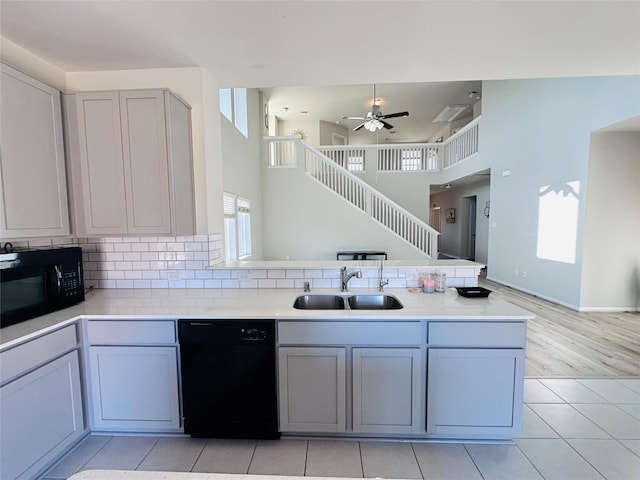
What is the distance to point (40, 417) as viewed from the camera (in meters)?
1.64

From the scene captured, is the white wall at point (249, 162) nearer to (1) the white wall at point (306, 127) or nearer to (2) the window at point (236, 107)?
(2) the window at point (236, 107)

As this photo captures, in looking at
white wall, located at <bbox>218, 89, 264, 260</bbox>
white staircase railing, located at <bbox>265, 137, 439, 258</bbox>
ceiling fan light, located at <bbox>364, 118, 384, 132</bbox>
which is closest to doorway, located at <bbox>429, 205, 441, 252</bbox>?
white staircase railing, located at <bbox>265, 137, 439, 258</bbox>

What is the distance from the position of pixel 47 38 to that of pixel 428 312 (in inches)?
123

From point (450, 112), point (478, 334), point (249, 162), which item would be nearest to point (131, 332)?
point (478, 334)

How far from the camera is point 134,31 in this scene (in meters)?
1.89

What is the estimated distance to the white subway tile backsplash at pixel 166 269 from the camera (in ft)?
8.18

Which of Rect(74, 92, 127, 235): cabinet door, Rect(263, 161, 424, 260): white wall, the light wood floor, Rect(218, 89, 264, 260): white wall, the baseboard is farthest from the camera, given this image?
Rect(263, 161, 424, 260): white wall

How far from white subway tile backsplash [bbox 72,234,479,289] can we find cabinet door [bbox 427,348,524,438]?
774 millimetres

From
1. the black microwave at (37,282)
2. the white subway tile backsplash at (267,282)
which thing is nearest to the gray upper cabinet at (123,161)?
the black microwave at (37,282)

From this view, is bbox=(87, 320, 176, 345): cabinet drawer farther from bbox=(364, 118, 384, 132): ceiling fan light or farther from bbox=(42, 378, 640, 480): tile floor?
bbox=(364, 118, 384, 132): ceiling fan light

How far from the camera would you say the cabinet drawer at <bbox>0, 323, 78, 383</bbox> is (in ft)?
4.79

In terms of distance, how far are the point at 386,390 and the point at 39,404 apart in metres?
2.03

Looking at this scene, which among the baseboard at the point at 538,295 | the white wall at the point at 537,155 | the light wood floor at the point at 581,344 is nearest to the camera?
the light wood floor at the point at 581,344

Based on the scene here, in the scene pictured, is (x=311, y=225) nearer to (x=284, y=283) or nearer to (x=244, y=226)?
(x=244, y=226)
